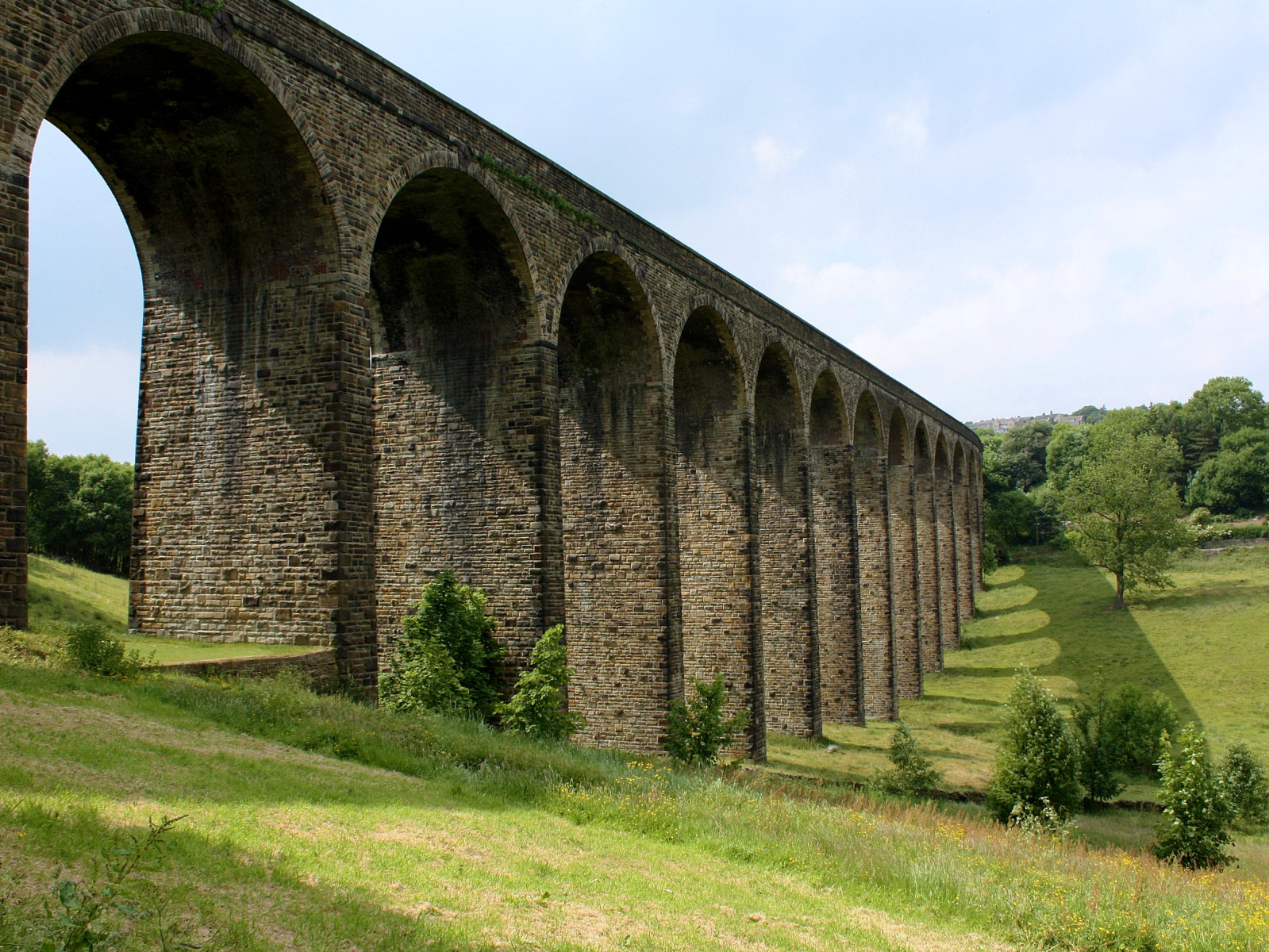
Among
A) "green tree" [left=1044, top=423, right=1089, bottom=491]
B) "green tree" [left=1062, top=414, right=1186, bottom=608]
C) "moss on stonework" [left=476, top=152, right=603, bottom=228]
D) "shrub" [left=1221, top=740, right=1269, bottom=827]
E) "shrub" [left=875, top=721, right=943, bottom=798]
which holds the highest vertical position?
"green tree" [left=1044, top=423, right=1089, bottom=491]

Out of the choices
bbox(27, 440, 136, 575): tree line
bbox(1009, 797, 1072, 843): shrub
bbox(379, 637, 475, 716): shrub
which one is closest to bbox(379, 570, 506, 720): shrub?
bbox(379, 637, 475, 716): shrub

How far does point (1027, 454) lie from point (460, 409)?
83.6m

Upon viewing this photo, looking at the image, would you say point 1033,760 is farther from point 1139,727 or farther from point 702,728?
Result: point 1139,727

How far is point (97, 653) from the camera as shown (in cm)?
716

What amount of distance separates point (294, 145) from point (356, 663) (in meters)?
5.24

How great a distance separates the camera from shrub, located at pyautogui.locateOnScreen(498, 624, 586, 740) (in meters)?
11.5

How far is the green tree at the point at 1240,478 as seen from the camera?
61.9 m

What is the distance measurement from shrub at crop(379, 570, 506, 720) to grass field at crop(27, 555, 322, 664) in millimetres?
2370

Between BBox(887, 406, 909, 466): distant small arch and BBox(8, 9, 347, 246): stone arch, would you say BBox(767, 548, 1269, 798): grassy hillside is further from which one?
BBox(8, 9, 347, 246): stone arch

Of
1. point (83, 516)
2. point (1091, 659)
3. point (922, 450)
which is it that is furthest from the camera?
point (83, 516)

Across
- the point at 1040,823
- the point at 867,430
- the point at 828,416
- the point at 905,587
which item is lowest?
the point at 1040,823

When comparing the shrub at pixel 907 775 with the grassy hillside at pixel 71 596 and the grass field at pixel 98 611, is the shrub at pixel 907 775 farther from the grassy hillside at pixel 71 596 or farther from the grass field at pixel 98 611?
the grassy hillside at pixel 71 596

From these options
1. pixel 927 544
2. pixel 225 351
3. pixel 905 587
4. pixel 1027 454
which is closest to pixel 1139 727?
pixel 905 587

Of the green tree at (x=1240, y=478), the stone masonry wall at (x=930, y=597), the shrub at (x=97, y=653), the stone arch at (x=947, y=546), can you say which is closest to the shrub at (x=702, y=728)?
the shrub at (x=97, y=653)
